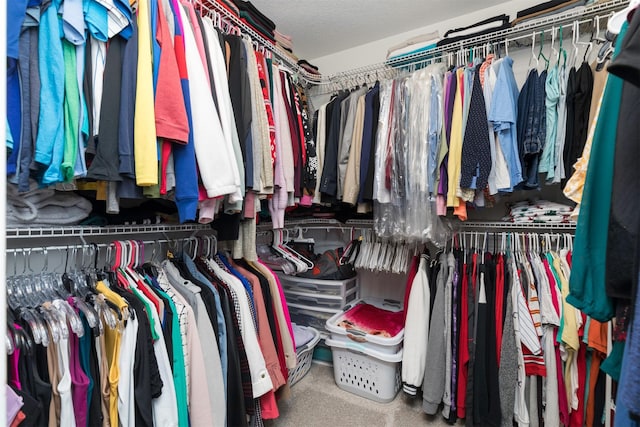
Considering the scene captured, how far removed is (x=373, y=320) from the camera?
6.24 ft

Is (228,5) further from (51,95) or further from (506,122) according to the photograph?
(506,122)

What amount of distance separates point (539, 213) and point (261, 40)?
65.1 inches

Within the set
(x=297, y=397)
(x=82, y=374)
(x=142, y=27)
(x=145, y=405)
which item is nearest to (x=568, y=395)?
(x=297, y=397)

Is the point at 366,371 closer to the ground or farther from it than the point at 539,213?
closer to the ground

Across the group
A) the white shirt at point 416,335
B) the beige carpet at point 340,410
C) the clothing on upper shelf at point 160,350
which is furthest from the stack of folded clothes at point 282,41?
the beige carpet at point 340,410

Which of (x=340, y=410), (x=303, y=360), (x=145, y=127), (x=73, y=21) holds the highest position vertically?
(x=73, y=21)

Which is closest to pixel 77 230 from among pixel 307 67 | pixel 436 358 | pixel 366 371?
pixel 366 371

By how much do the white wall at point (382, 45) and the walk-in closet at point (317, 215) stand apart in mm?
17

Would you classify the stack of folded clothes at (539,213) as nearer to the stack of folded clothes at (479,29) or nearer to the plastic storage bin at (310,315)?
the stack of folded clothes at (479,29)

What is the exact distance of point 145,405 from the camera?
3.04ft

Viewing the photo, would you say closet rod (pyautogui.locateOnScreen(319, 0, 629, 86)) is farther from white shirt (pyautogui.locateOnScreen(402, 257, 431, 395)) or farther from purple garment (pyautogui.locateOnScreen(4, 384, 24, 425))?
purple garment (pyautogui.locateOnScreen(4, 384, 24, 425))

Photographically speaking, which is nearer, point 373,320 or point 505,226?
point 505,226

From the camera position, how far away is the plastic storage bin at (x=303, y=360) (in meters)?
1.80

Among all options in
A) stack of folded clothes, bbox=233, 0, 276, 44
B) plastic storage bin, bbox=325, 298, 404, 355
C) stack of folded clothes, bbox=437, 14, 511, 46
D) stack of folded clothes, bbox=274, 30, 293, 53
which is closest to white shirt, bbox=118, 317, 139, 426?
plastic storage bin, bbox=325, 298, 404, 355
